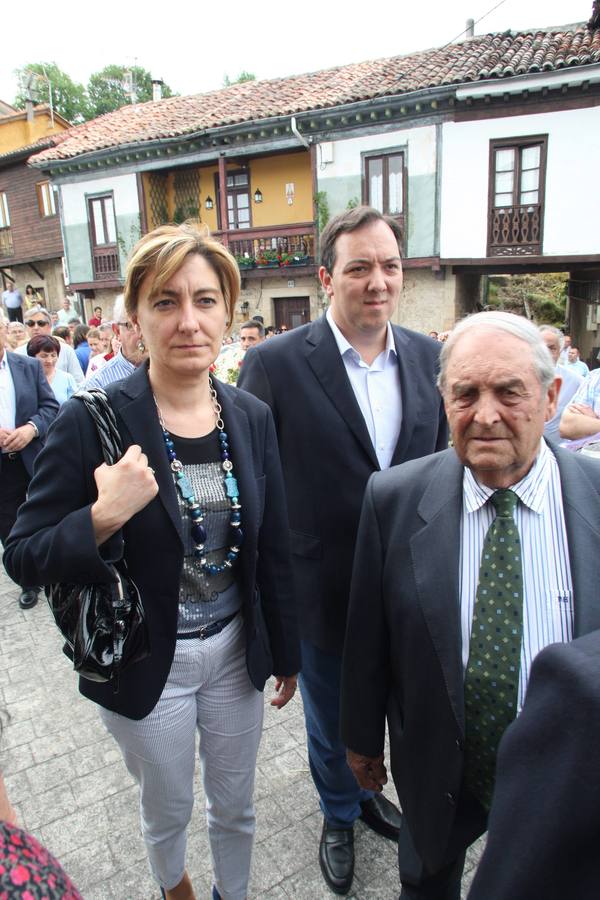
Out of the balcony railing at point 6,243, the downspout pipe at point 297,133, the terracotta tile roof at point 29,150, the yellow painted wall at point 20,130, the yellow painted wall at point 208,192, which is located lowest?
the balcony railing at point 6,243

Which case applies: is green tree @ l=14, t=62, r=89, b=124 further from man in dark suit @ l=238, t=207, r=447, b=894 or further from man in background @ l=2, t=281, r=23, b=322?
man in dark suit @ l=238, t=207, r=447, b=894

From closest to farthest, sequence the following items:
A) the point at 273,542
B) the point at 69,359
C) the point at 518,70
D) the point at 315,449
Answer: the point at 273,542, the point at 315,449, the point at 69,359, the point at 518,70

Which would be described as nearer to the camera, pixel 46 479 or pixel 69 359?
pixel 46 479

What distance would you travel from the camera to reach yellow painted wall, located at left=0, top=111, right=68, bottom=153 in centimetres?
2439

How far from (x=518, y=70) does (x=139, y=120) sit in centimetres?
1311

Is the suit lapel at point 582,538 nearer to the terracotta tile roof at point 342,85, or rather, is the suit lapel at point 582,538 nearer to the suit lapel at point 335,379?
the suit lapel at point 335,379

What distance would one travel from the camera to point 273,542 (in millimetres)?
1910

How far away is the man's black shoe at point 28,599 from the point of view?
Result: 4383mm

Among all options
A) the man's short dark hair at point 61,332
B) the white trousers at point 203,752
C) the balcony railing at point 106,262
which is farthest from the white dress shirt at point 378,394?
the balcony railing at point 106,262

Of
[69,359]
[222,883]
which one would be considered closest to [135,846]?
[222,883]

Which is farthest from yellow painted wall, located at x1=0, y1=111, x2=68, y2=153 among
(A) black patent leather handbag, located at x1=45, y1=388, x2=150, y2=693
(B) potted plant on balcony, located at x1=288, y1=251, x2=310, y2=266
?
(A) black patent leather handbag, located at x1=45, y1=388, x2=150, y2=693

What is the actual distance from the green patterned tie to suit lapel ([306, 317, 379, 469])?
2.21 ft

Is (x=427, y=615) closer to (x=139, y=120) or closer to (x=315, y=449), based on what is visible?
(x=315, y=449)

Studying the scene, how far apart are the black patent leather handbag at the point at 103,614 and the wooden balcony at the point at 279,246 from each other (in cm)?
1607
